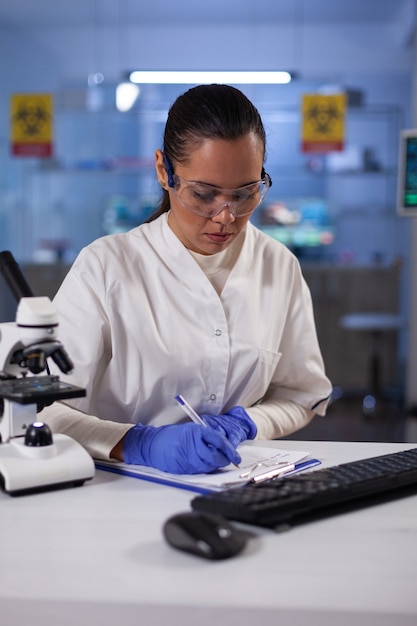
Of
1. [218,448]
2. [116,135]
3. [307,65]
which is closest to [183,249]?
[218,448]

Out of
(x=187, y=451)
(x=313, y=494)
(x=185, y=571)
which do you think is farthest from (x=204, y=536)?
(x=187, y=451)

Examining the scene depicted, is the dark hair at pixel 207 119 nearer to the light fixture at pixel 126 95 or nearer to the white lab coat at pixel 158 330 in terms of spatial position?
the white lab coat at pixel 158 330

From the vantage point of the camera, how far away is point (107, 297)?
1.80 metres

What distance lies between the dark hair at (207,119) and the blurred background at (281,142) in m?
3.55

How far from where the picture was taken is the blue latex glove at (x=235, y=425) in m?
1.60

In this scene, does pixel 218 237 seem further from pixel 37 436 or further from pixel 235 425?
pixel 37 436

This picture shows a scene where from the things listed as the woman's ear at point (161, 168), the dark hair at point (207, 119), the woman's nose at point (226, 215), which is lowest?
the woman's nose at point (226, 215)

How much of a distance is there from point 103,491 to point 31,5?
8410 millimetres

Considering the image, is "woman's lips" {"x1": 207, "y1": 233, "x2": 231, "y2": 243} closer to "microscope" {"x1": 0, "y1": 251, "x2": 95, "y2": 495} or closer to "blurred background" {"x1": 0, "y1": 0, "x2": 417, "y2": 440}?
"microscope" {"x1": 0, "y1": 251, "x2": 95, "y2": 495}

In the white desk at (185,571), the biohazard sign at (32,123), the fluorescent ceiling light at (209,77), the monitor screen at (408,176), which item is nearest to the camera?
the white desk at (185,571)

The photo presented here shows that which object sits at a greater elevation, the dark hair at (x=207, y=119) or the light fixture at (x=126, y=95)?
the light fixture at (x=126, y=95)

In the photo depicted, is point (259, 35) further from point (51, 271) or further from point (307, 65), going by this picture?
point (51, 271)

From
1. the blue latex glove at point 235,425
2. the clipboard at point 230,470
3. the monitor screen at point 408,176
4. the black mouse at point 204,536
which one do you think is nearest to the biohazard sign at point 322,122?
the monitor screen at point 408,176

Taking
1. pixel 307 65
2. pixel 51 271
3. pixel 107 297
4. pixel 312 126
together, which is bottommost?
pixel 51 271
